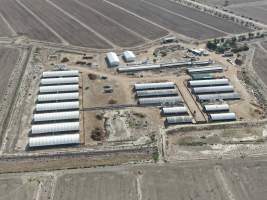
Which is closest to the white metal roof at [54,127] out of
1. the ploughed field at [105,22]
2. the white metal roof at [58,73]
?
the white metal roof at [58,73]

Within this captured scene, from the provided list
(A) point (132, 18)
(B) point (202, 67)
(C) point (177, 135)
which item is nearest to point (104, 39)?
(A) point (132, 18)

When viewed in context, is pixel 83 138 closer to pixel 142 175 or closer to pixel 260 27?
pixel 142 175

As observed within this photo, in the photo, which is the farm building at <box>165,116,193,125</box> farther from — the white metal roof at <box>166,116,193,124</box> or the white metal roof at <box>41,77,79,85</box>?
the white metal roof at <box>41,77,79,85</box>

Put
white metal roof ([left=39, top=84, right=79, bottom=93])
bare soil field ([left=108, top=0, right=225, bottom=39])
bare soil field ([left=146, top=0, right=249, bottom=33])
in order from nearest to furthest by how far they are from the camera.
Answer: white metal roof ([left=39, top=84, right=79, bottom=93]) → bare soil field ([left=108, top=0, right=225, bottom=39]) → bare soil field ([left=146, top=0, right=249, bottom=33])

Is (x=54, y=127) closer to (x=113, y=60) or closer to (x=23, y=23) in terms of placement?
(x=113, y=60)

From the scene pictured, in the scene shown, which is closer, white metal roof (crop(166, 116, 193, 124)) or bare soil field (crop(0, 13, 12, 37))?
white metal roof (crop(166, 116, 193, 124))

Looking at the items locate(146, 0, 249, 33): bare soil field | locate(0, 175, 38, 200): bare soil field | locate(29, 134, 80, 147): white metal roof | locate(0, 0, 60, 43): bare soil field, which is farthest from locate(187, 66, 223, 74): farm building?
locate(0, 175, 38, 200): bare soil field
